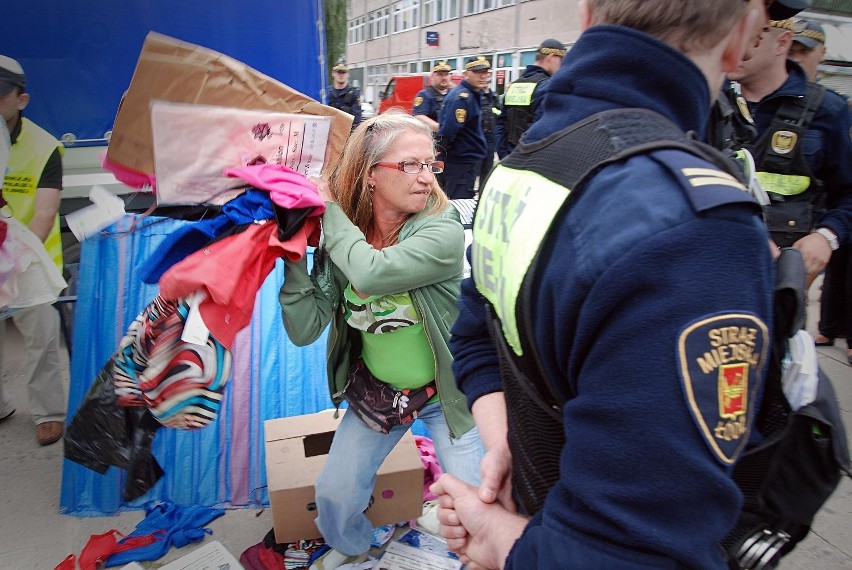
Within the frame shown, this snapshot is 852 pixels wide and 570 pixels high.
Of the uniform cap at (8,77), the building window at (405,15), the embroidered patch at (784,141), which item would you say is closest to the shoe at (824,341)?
the embroidered patch at (784,141)

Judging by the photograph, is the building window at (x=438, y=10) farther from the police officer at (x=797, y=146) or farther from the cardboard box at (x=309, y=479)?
the cardboard box at (x=309, y=479)

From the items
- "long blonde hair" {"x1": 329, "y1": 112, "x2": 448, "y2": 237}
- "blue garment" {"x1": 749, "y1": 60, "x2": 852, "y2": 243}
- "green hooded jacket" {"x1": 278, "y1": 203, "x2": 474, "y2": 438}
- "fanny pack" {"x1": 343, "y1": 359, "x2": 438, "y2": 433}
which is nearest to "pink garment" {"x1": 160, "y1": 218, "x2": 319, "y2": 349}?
"green hooded jacket" {"x1": 278, "y1": 203, "x2": 474, "y2": 438}

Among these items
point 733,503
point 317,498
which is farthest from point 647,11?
point 317,498

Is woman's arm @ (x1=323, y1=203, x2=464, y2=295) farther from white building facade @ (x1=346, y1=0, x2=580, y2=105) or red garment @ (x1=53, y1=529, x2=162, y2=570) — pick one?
white building facade @ (x1=346, y1=0, x2=580, y2=105)

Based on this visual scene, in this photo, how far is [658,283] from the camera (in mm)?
640

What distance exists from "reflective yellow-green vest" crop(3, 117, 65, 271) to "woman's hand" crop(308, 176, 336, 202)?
1971 mm

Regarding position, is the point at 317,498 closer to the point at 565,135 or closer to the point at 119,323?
the point at 119,323

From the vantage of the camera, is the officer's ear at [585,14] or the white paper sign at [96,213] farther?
the white paper sign at [96,213]

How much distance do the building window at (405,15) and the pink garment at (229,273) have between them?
117 ft

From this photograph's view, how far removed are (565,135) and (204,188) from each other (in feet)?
4.37

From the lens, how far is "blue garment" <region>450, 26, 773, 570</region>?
0.64 meters

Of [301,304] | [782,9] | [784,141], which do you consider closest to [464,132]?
[784,141]

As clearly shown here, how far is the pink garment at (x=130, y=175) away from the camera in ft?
5.72

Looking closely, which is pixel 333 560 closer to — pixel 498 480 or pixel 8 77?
pixel 498 480
